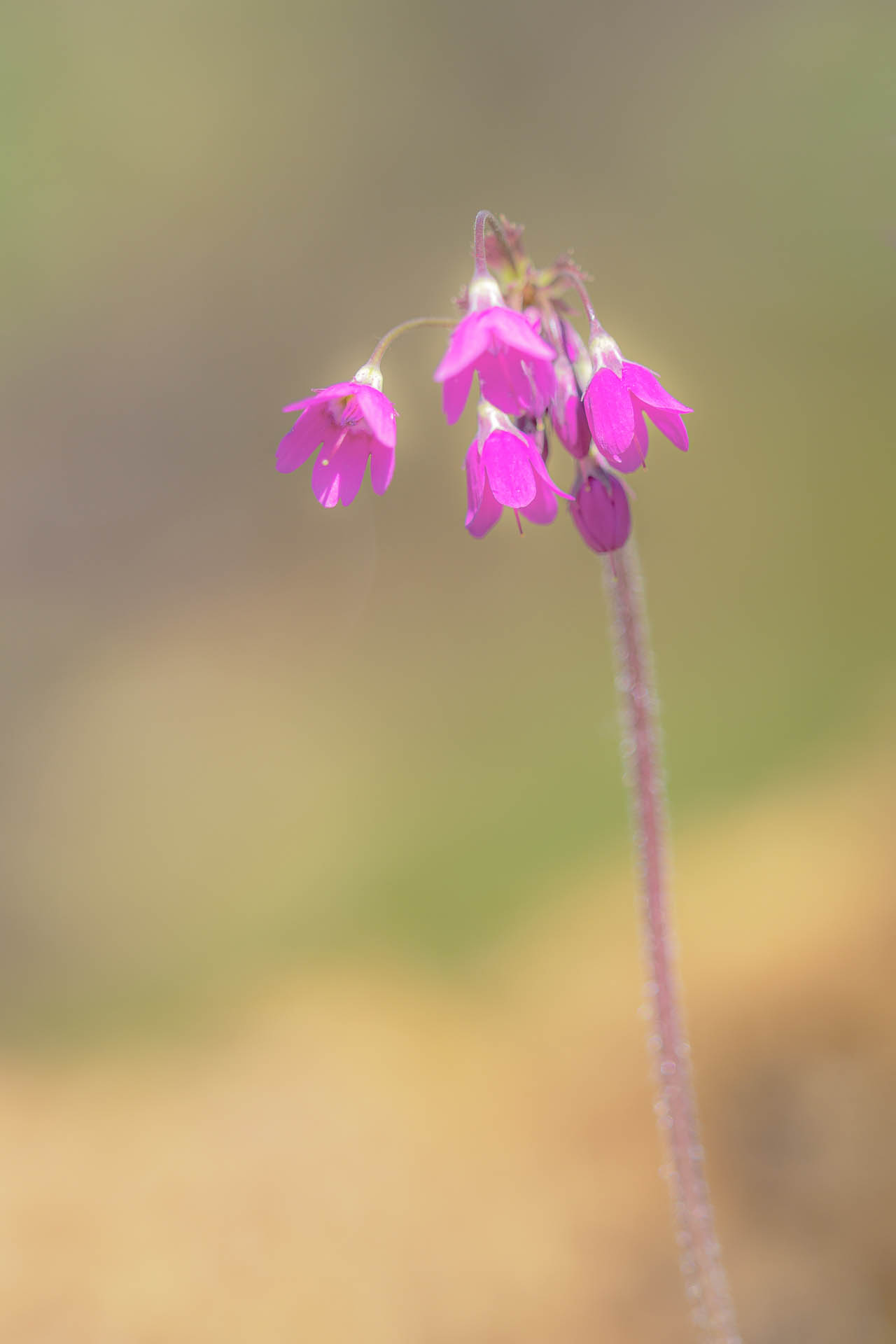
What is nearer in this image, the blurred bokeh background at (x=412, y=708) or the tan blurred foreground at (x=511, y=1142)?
the tan blurred foreground at (x=511, y=1142)

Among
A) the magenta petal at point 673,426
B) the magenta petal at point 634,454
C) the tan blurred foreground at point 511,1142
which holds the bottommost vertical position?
the tan blurred foreground at point 511,1142

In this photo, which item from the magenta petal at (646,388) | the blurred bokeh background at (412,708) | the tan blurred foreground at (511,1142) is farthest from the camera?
the blurred bokeh background at (412,708)

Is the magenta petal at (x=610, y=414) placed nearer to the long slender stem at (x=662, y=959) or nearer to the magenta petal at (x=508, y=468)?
the magenta petal at (x=508, y=468)

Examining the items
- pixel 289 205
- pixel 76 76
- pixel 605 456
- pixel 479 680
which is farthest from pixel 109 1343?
pixel 76 76

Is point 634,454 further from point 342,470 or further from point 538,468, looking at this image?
point 342,470

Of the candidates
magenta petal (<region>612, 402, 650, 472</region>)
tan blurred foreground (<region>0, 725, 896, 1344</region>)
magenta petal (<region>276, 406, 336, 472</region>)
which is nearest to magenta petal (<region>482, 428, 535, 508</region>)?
magenta petal (<region>612, 402, 650, 472</region>)

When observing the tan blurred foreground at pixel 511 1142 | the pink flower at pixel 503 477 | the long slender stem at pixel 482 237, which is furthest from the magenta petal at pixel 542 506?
the tan blurred foreground at pixel 511 1142

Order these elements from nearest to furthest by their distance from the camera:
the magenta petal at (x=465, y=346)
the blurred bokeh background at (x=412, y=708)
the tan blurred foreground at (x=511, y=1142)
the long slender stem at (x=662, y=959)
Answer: the magenta petal at (x=465, y=346), the long slender stem at (x=662, y=959), the tan blurred foreground at (x=511, y=1142), the blurred bokeh background at (x=412, y=708)

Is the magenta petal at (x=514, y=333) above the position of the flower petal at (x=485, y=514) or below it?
above
